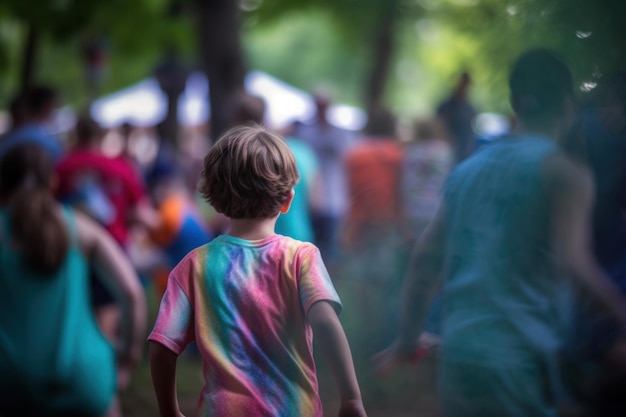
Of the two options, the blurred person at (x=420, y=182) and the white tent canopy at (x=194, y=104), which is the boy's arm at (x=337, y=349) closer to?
the blurred person at (x=420, y=182)

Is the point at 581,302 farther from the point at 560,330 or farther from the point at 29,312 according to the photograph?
→ the point at 29,312

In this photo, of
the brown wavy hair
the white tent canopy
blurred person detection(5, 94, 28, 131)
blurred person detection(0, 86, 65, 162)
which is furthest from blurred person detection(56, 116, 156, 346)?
the white tent canopy

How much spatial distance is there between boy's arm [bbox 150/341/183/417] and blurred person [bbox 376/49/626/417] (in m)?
1.00

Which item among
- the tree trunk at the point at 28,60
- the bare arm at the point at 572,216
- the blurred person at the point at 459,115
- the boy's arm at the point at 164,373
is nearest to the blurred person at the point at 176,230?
the blurred person at the point at 459,115

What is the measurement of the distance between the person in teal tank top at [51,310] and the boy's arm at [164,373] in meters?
1.37

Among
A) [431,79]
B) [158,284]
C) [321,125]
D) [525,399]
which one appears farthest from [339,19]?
[431,79]

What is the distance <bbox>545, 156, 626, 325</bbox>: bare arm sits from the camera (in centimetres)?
286

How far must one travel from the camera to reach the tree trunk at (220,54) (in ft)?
31.3

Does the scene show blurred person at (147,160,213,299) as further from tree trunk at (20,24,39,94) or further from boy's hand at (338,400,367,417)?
tree trunk at (20,24,39,94)

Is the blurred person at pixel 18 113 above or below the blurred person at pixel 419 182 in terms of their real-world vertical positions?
above

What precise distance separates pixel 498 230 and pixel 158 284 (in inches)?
231

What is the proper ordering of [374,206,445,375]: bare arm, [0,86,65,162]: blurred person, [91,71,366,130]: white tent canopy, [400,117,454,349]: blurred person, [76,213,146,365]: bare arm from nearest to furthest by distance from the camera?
[374,206,445,375]: bare arm < [76,213,146,365]: bare arm < [0,86,65,162]: blurred person < [400,117,454,349]: blurred person < [91,71,366,130]: white tent canopy

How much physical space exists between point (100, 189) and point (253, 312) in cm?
443

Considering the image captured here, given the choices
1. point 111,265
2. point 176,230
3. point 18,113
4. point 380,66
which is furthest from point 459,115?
point 380,66
